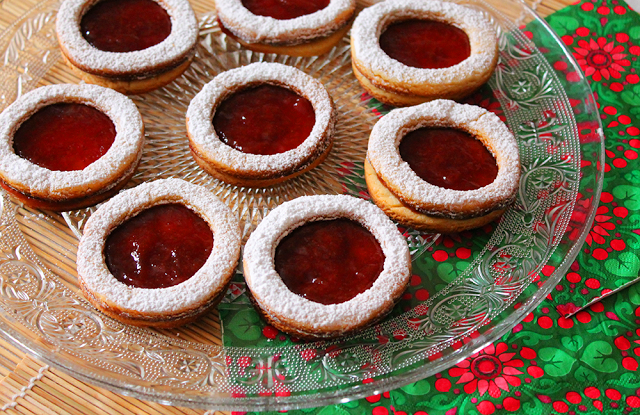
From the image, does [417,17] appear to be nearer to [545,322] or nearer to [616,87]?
[616,87]

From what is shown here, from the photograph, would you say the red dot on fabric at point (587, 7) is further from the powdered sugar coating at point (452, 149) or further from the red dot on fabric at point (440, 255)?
the red dot on fabric at point (440, 255)

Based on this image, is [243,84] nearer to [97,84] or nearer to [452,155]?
[97,84]

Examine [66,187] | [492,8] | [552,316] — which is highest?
[492,8]

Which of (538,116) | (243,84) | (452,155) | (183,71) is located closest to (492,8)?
(538,116)

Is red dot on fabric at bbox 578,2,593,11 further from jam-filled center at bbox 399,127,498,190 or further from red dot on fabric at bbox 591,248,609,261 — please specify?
red dot on fabric at bbox 591,248,609,261

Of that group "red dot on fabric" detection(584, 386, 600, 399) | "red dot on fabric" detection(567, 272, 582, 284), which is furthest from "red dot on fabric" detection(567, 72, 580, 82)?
"red dot on fabric" detection(584, 386, 600, 399)

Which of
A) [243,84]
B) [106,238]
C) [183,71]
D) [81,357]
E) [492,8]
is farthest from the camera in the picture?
[492,8]

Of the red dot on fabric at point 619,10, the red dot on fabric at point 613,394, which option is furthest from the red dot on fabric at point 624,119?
the red dot on fabric at point 613,394
